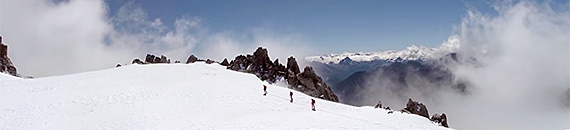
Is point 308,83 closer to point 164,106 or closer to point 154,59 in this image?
point 154,59

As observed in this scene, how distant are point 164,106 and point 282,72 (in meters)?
91.5

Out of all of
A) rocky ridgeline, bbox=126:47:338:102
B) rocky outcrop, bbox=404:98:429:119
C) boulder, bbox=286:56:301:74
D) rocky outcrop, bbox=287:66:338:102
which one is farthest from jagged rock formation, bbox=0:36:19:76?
rocky outcrop, bbox=404:98:429:119

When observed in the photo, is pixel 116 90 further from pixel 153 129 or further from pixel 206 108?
pixel 153 129

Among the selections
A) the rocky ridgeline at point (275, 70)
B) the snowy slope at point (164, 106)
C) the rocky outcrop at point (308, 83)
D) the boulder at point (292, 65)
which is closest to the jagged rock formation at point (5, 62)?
the rocky ridgeline at point (275, 70)

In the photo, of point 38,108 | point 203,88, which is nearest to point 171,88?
point 203,88

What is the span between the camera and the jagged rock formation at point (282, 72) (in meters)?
116

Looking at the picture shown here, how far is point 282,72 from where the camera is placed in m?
127

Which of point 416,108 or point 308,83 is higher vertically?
point 308,83

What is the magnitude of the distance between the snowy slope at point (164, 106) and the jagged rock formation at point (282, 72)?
62.7 m

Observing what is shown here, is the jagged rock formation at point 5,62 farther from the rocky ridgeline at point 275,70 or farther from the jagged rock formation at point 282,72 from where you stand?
the jagged rock formation at point 282,72

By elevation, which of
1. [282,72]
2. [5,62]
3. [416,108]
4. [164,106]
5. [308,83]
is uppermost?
[282,72]

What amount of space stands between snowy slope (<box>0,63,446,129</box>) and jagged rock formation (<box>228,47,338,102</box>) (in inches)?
2468

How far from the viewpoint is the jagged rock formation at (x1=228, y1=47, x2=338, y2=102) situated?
380ft

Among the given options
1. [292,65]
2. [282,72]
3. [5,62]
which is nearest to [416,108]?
[282,72]
